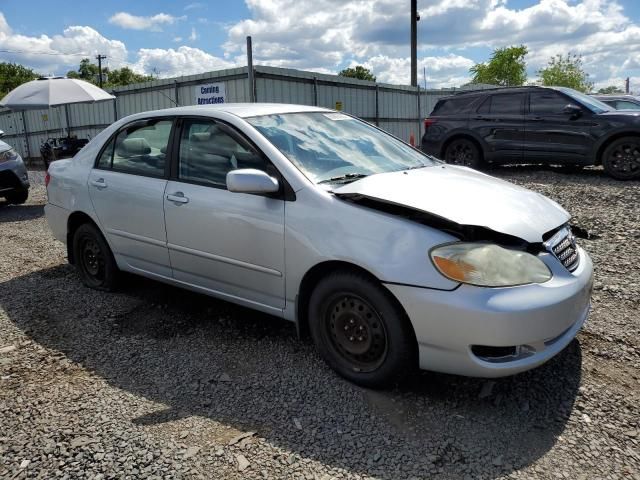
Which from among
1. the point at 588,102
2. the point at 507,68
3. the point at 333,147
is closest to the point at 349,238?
the point at 333,147

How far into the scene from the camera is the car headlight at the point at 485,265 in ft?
8.68

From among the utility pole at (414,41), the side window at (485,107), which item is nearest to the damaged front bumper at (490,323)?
the side window at (485,107)

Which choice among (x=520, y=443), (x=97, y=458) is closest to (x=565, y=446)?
(x=520, y=443)

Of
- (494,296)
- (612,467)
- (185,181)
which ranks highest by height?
(185,181)

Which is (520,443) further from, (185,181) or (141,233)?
(141,233)

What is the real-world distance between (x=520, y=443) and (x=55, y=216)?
431 cm

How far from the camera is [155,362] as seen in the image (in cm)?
351

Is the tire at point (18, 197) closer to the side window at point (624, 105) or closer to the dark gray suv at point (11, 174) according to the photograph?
the dark gray suv at point (11, 174)

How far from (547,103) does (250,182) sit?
848cm

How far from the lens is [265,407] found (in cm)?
296

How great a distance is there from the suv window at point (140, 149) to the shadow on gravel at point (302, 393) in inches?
44.7

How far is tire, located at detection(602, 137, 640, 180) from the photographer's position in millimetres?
8992

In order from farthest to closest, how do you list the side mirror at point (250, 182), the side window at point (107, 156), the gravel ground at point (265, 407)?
the side window at point (107, 156) → the side mirror at point (250, 182) → the gravel ground at point (265, 407)

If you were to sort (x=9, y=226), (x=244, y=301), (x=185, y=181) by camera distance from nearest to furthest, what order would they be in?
(x=244, y=301) < (x=185, y=181) < (x=9, y=226)
